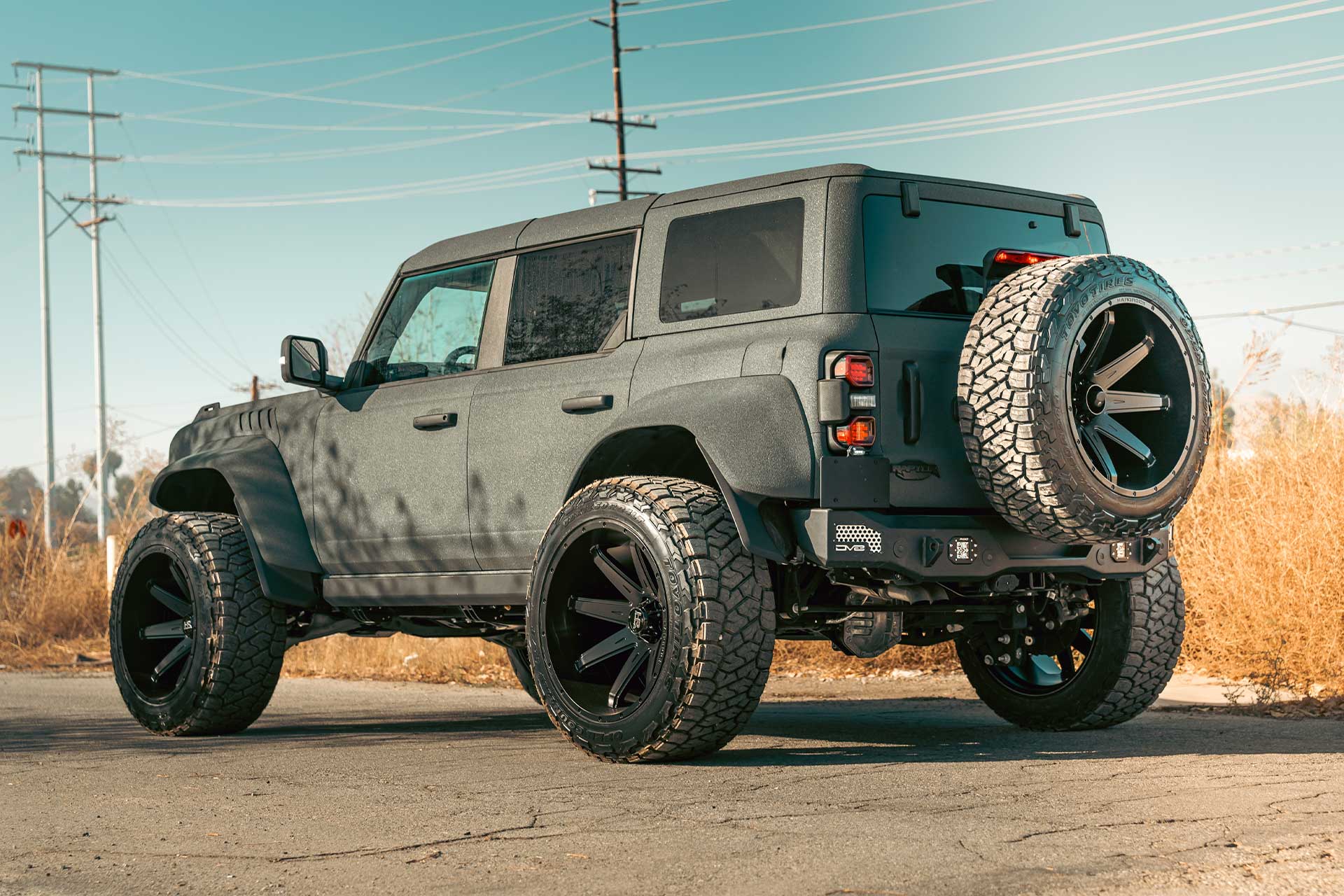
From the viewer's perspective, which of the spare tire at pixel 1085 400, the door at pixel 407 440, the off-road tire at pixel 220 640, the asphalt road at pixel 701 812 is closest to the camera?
the asphalt road at pixel 701 812

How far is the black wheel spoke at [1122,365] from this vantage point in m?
5.84

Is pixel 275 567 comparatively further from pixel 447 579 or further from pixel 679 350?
pixel 679 350

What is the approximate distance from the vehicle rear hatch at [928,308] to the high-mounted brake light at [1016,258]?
19 millimetres

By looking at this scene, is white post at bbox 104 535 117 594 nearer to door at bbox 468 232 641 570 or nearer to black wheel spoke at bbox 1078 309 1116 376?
door at bbox 468 232 641 570

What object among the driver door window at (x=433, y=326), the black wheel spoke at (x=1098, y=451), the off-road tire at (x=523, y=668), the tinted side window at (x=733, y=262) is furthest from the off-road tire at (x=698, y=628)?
the off-road tire at (x=523, y=668)

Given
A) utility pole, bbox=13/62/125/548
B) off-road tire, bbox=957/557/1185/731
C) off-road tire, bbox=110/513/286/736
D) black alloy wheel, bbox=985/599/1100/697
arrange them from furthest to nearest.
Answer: utility pole, bbox=13/62/125/548 → off-road tire, bbox=110/513/286/736 → black alloy wheel, bbox=985/599/1100/697 → off-road tire, bbox=957/557/1185/731

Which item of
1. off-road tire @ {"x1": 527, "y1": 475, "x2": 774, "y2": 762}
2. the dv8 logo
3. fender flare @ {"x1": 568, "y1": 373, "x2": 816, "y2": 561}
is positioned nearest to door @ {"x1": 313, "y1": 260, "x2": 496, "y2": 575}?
off-road tire @ {"x1": 527, "y1": 475, "x2": 774, "y2": 762}

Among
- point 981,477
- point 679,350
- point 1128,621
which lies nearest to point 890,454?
point 981,477

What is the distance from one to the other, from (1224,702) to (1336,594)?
888mm

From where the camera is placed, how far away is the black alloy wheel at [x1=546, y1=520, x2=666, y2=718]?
6.07 m

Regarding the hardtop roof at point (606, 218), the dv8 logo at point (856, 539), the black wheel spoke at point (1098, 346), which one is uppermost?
the hardtop roof at point (606, 218)

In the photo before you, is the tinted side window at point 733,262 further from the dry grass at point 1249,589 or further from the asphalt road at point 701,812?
the dry grass at point 1249,589

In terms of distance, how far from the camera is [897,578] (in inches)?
233

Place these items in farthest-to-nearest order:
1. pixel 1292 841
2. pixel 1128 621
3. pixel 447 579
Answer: pixel 447 579 → pixel 1128 621 → pixel 1292 841
